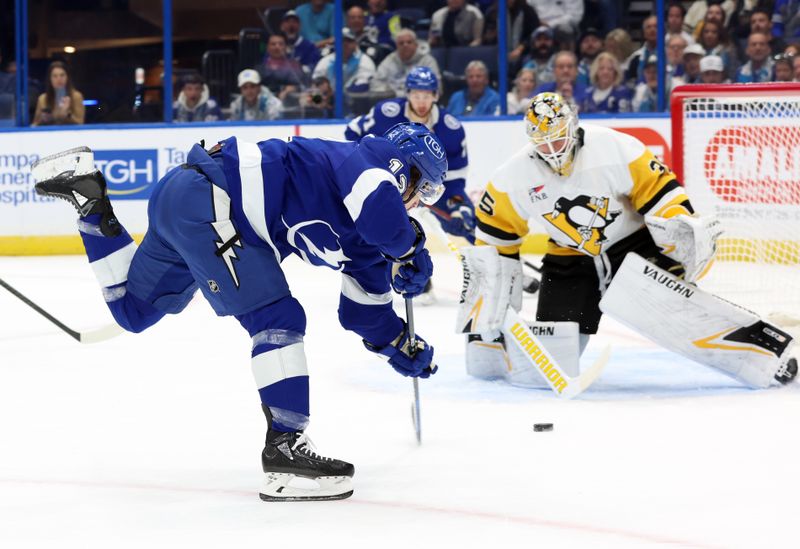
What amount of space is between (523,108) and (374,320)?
5138 mm

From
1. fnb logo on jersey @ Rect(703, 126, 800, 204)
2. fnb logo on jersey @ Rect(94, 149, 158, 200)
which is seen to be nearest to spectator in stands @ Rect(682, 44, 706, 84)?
fnb logo on jersey @ Rect(703, 126, 800, 204)

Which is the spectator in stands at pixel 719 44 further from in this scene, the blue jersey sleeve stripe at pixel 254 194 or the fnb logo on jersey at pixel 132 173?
the blue jersey sleeve stripe at pixel 254 194

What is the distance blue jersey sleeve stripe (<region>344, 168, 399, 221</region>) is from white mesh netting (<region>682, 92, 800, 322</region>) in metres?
2.31

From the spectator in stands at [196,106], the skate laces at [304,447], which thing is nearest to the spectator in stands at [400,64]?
the spectator in stands at [196,106]

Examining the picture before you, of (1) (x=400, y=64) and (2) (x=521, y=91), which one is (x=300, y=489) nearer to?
(2) (x=521, y=91)

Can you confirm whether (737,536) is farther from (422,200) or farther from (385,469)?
(422,200)

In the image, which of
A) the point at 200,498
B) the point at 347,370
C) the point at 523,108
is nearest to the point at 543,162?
the point at 347,370

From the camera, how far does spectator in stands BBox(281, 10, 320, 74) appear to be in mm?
7984

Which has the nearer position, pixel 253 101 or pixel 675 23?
pixel 675 23

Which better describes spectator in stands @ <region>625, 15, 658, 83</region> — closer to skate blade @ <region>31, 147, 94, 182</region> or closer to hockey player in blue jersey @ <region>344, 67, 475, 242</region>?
hockey player in blue jersey @ <region>344, 67, 475, 242</region>

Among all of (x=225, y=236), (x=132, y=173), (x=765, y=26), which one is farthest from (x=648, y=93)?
(x=225, y=236)

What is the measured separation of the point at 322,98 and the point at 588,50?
1.72 meters

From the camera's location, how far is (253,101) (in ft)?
26.1

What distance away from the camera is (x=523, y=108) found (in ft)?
25.2
